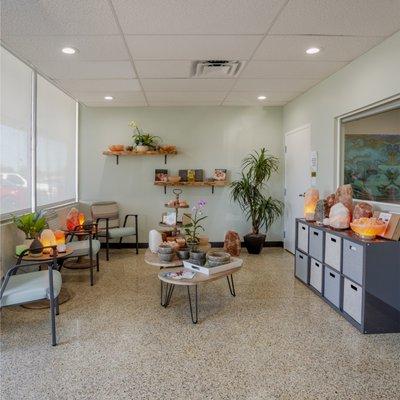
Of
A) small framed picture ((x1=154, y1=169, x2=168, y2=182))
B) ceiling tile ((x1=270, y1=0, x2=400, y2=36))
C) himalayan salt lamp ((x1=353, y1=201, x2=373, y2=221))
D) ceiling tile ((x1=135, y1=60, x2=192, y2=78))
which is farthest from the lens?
small framed picture ((x1=154, y1=169, x2=168, y2=182))

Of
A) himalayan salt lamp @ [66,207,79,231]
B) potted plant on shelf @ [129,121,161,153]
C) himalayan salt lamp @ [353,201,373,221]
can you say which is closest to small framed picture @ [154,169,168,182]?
potted plant on shelf @ [129,121,161,153]

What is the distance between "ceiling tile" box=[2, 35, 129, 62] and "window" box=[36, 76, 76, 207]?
41.6 inches

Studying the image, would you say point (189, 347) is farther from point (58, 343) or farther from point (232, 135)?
point (232, 135)

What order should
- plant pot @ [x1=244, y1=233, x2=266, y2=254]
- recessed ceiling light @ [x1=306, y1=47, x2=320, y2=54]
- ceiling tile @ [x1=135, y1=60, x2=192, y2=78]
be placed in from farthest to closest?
plant pot @ [x1=244, y1=233, x2=266, y2=254] < ceiling tile @ [x1=135, y1=60, x2=192, y2=78] < recessed ceiling light @ [x1=306, y1=47, x2=320, y2=54]

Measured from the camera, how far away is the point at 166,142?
20.2 ft

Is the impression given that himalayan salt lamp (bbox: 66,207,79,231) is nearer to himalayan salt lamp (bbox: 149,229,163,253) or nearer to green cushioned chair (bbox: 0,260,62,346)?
himalayan salt lamp (bbox: 149,229,163,253)

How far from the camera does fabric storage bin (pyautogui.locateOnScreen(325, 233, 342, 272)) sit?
129 inches

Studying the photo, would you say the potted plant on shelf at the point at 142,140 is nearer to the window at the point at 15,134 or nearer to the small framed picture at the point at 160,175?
the small framed picture at the point at 160,175

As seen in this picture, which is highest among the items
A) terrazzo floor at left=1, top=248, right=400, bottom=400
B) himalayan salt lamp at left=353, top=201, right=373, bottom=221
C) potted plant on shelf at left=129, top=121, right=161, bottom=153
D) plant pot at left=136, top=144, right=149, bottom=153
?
potted plant on shelf at left=129, top=121, right=161, bottom=153

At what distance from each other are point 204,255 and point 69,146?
145 inches

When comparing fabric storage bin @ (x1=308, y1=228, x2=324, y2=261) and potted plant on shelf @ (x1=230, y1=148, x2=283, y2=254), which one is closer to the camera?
fabric storage bin @ (x1=308, y1=228, x2=324, y2=261)

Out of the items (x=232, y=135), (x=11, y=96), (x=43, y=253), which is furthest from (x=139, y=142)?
(x=43, y=253)

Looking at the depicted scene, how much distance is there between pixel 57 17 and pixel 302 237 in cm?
346

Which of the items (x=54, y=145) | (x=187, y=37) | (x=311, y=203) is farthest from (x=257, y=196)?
(x=54, y=145)
